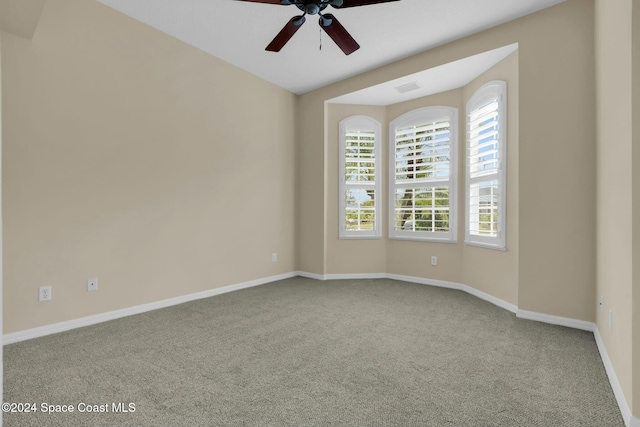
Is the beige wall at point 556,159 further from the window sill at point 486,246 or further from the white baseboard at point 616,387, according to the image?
the white baseboard at point 616,387

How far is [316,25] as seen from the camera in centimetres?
341

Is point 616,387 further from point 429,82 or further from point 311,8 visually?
point 429,82

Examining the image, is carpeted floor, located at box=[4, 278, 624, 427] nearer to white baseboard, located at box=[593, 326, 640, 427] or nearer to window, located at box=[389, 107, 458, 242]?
white baseboard, located at box=[593, 326, 640, 427]

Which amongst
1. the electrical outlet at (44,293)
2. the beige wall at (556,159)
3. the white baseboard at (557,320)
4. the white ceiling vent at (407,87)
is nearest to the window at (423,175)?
the white ceiling vent at (407,87)

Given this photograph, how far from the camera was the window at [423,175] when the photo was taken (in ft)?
14.8

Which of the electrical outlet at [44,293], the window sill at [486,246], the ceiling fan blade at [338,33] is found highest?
the ceiling fan blade at [338,33]

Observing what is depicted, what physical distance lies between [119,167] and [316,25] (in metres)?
2.36

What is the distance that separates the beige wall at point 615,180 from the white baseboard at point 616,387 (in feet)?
0.16

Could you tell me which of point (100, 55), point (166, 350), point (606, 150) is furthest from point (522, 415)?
point (100, 55)

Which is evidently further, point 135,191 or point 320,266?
point 320,266

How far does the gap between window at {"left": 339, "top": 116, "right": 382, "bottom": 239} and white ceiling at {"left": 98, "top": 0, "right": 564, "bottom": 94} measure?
1018 millimetres

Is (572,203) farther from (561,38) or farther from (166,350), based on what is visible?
(166,350)

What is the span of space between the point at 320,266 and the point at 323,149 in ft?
5.67

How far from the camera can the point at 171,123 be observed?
3654 millimetres
